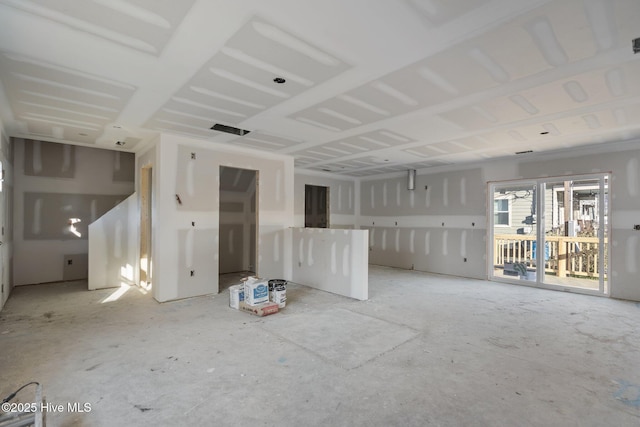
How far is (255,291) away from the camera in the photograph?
407 cm

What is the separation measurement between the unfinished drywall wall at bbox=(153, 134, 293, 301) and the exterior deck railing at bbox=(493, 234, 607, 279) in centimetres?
525

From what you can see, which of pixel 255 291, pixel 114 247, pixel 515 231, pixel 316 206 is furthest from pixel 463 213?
pixel 114 247

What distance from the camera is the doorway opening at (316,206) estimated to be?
903 centimetres

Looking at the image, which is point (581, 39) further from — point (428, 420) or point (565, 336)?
point (565, 336)

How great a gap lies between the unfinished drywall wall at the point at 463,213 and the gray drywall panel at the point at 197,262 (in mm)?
4761

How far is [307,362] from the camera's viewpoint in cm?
271

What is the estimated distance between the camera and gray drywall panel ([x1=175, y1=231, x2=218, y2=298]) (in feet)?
15.6

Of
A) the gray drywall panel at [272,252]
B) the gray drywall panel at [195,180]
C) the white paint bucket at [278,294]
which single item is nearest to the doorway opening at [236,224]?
the gray drywall panel at [272,252]

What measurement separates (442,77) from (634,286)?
4980 mm

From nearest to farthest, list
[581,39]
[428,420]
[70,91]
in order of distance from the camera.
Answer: [428,420] → [581,39] → [70,91]

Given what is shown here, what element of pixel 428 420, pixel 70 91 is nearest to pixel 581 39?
pixel 428 420

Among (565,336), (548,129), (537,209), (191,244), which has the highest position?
(548,129)

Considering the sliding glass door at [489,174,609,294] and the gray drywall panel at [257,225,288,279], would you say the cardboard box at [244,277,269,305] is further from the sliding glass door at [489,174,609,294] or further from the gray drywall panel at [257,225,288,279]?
the sliding glass door at [489,174,609,294]

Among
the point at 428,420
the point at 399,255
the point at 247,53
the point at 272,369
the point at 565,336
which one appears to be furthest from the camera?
the point at 399,255
